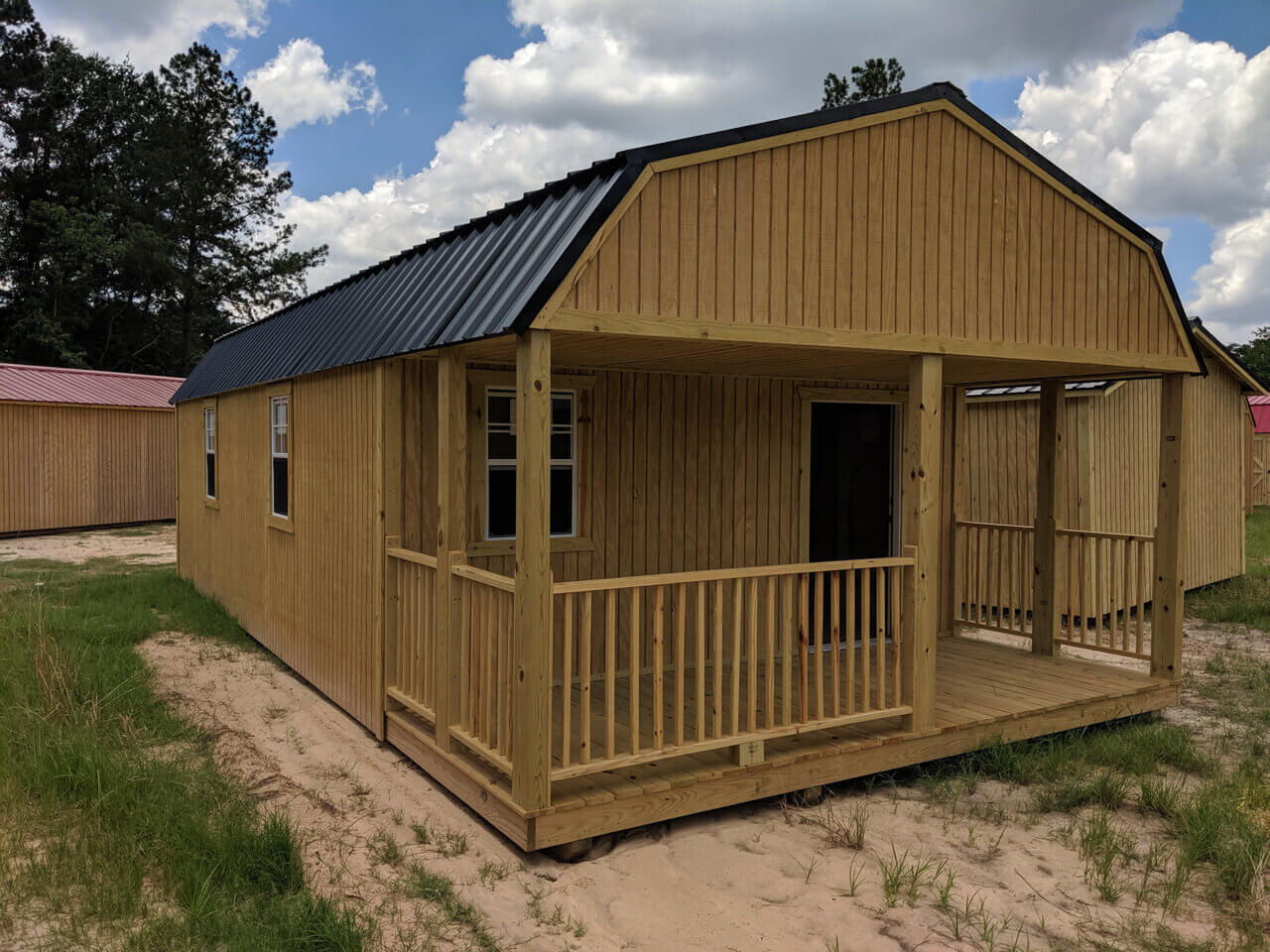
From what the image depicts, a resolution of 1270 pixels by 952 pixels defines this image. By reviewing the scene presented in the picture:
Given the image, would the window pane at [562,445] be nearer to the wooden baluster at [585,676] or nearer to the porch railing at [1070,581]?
the wooden baluster at [585,676]

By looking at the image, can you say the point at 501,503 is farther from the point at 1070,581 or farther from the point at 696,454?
the point at 1070,581

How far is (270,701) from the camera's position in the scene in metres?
6.80

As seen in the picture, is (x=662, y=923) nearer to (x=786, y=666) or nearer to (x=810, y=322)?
(x=786, y=666)

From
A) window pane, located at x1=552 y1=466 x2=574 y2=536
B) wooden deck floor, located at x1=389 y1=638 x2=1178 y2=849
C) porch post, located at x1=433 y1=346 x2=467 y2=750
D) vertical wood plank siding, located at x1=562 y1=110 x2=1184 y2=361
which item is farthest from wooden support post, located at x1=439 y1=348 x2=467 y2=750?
window pane, located at x1=552 y1=466 x2=574 y2=536

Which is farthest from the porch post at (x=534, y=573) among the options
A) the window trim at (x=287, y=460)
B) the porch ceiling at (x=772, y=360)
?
the window trim at (x=287, y=460)

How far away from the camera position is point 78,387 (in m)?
19.2

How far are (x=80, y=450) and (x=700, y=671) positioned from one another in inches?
722

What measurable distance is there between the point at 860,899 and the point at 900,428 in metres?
4.67

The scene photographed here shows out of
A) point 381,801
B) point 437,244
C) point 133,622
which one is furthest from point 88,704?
point 437,244

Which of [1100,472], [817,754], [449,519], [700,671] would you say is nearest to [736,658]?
[700,671]

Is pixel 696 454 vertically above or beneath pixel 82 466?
above

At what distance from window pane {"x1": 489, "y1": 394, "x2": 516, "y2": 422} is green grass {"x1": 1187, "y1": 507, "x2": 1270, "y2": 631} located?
9.22 metres

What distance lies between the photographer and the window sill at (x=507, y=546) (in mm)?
5973

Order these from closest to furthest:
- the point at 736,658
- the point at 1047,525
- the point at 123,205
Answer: the point at 736,658, the point at 1047,525, the point at 123,205
